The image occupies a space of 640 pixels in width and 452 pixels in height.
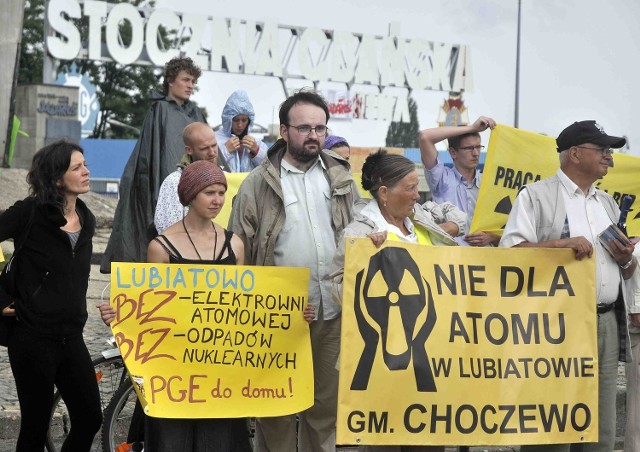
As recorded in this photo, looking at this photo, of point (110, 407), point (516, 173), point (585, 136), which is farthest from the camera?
point (516, 173)

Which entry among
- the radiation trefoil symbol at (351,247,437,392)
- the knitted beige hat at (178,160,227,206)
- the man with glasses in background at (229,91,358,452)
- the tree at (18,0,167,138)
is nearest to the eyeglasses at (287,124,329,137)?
the man with glasses in background at (229,91,358,452)

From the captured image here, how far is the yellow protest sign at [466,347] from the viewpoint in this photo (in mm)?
5148

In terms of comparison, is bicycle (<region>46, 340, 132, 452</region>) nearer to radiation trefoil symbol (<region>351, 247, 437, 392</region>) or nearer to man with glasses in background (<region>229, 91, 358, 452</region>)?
man with glasses in background (<region>229, 91, 358, 452</region>)

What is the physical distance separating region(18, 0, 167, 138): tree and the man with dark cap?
5671cm

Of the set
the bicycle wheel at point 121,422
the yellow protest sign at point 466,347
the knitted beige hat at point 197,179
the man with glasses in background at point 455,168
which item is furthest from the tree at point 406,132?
the knitted beige hat at point 197,179

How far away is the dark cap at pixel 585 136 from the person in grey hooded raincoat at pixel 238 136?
2489 millimetres

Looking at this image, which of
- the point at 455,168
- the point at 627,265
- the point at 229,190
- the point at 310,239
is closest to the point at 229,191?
the point at 229,190

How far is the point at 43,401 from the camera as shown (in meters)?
5.41

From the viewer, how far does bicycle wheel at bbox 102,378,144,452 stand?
6.14 m

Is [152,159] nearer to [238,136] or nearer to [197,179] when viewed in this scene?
[238,136]

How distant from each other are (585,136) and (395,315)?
4.59ft

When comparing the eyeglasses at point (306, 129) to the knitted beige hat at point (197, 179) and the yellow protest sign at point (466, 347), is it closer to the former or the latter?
the knitted beige hat at point (197, 179)

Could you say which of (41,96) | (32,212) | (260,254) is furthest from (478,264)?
(41,96)

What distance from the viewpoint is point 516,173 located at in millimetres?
6699
